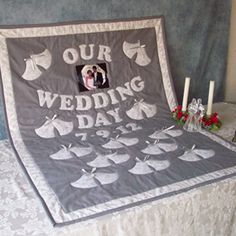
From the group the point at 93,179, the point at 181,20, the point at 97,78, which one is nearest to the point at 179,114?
the point at 97,78

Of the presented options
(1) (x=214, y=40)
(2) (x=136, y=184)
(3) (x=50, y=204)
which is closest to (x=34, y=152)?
(3) (x=50, y=204)

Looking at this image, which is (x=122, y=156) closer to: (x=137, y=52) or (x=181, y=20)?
(x=137, y=52)

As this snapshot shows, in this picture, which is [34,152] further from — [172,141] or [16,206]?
[172,141]

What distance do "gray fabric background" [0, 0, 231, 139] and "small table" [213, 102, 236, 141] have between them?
143 millimetres

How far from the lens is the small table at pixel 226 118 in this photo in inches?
73.5

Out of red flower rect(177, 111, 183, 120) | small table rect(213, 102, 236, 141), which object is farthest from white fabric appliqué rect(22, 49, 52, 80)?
small table rect(213, 102, 236, 141)

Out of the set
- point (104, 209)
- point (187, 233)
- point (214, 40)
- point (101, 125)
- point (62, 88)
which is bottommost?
point (187, 233)

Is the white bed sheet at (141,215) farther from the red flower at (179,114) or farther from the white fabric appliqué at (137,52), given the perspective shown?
the white fabric appliqué at (137,52)

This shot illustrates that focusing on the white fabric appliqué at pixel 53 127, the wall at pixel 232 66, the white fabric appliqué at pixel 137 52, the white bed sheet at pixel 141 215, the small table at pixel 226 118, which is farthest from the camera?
the wall at pixel 232 66

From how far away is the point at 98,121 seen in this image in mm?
A: 1854

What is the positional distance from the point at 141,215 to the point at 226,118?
1125 millimetres

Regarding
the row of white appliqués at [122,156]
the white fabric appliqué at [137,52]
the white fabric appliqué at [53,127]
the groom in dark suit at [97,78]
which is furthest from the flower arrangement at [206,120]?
the white fabric appliqué at [53,127]

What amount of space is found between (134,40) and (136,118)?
1.52 feet

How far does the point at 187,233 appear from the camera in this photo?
4.40 feet
